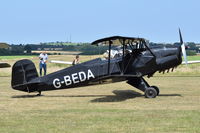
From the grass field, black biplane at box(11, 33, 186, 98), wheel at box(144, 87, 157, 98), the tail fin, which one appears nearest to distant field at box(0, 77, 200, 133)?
the grass field

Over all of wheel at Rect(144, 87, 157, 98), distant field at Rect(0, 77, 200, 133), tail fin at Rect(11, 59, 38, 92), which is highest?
tail fin at Rect(11, 59, 38, 92)

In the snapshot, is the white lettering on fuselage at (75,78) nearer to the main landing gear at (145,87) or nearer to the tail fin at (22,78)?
the tail fin at (22,78)

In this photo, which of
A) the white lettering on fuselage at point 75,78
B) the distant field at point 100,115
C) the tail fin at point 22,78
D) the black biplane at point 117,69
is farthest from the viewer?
the tail fin at point 22,78

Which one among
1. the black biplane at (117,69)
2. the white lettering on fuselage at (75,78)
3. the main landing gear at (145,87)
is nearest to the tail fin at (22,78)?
the black biplane at (117,69)

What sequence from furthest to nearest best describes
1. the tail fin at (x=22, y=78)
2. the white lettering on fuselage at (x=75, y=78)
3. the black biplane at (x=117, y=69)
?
the tail fin at (x=22, y=78)
the white lettering on fuselage at (x=75, y=78)
the black biplane at (x=117, y=69)

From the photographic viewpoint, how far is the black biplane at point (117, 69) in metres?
13.0

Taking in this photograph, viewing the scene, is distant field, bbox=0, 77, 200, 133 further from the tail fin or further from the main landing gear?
the tail fin

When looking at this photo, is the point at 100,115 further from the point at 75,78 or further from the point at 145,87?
the point at 145,87

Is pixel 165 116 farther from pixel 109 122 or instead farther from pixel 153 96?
pixel 153 96

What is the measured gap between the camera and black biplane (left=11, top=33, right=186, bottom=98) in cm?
1302

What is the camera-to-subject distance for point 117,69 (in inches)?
523

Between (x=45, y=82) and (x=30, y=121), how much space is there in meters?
4.93

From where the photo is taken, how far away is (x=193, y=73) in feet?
91.7

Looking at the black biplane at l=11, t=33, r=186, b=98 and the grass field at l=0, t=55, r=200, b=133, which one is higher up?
the black biplane at l=11, t=33, r=186, b=98
